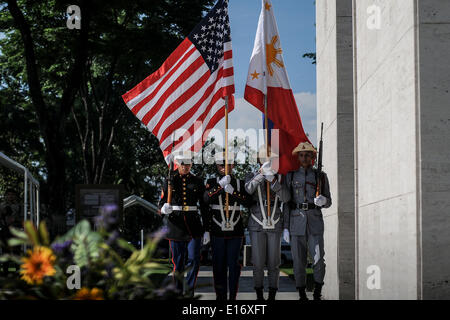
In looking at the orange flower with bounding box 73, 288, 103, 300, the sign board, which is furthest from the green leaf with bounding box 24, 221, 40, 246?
the sign board

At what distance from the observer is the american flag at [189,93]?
26.6 feet

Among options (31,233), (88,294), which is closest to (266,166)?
(88,294)

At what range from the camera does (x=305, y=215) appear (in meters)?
7.70

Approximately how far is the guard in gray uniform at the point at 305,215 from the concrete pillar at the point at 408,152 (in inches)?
35.8

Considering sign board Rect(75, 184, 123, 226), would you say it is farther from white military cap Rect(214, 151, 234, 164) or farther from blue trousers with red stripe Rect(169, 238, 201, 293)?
white military cap Rect(214, 151, 234, 164)

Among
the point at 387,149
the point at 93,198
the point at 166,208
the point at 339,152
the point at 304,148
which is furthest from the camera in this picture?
the point at 93,198

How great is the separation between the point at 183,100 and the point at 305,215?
2053 mm

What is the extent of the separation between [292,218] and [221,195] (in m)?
0.90

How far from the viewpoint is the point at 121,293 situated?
284cm

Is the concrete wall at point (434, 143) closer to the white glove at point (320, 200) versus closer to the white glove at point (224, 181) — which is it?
the white glove at point (320, 200)

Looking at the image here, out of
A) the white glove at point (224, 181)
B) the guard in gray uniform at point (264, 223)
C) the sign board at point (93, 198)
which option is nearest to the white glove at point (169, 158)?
the white glove at point (224, 181)

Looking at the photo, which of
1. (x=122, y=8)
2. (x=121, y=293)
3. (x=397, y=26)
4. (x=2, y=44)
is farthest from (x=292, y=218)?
(x=2, y=44)

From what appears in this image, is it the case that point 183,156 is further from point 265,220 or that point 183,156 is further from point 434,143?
point 434,143
